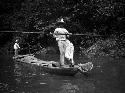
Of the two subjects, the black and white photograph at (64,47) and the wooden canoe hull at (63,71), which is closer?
the black and white photograph at (64,47)

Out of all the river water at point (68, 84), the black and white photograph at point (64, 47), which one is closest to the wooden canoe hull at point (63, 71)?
the black and white photograph at point (64, 47)

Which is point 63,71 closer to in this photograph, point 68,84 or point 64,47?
point 64,47

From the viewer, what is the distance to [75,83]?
8.88 m

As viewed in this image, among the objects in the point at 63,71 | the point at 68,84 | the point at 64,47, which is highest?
the point at 64,47

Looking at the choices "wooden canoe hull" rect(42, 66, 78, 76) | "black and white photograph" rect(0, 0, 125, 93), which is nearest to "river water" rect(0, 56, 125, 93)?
"black and white photograph" rect(0, 0, 125, 93)

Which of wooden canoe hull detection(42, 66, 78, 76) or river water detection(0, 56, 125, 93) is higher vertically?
wooden canoe hull detection(42, 66, 78, 76)

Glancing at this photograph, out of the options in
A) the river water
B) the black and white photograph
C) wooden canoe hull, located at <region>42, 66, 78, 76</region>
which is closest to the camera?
the river water

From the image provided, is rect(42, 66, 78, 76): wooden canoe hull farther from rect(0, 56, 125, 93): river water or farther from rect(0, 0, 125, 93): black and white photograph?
rect(0, 56, 125, 93): river water

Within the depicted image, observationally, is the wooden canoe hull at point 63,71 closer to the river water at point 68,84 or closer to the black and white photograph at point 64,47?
the black and white photograph at point 64,47

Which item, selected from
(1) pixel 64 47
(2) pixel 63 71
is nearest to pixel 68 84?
(2) pixel 63 71

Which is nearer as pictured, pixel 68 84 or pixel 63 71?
pixel 68 84

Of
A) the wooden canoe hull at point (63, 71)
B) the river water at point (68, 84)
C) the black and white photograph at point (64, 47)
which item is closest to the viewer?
the river water at point (68, 84)

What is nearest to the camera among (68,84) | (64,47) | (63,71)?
(68,84)

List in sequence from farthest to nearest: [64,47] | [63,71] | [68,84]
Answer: [64,47]
[63,71]
[68,84]
